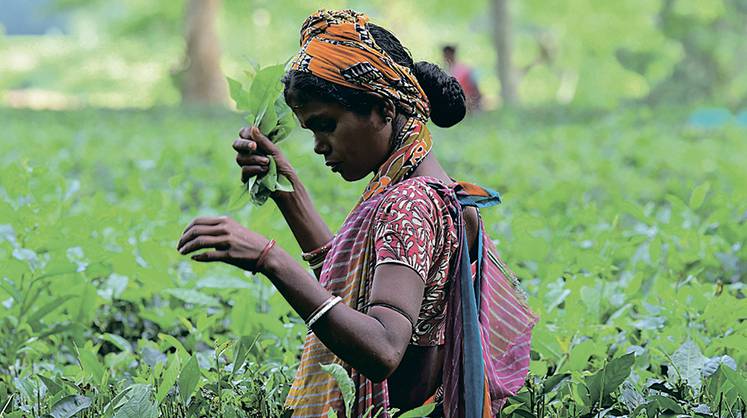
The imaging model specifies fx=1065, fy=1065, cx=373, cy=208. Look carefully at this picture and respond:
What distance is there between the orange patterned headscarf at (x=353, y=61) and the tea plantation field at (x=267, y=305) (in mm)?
656

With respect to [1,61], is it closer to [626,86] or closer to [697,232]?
[626,86]

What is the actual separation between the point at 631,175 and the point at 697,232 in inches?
120

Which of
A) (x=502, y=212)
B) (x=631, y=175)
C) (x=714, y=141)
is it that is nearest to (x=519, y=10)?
(x=714, y=141)

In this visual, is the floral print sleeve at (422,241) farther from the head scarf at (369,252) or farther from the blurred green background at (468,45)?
the blurred green background at (468,45)

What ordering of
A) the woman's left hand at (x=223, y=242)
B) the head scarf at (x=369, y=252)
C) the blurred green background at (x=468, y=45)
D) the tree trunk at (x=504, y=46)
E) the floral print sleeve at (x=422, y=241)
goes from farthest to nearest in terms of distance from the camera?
1. the blurred green background at (x=468, y=45)
2. the tree trunk at (x=504, y=46)
3. the head scarf at (x=369, y=252)
4. the floral print sleeve at (x=422, y=241)
5. the woman's left hand at (x=223, y=242)

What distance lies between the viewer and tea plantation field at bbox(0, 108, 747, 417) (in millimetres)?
2605

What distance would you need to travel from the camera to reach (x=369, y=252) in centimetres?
230

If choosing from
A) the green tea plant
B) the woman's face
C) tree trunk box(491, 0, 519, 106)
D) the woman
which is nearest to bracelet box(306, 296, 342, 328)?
the woman

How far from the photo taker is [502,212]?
5227 mm

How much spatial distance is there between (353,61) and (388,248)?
45cm

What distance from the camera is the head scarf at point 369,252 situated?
2330mm

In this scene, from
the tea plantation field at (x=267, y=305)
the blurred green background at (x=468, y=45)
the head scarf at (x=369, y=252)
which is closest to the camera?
the head scarf at (x=369, y=252)

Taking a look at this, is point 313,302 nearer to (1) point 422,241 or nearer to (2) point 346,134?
(1) point 422,241

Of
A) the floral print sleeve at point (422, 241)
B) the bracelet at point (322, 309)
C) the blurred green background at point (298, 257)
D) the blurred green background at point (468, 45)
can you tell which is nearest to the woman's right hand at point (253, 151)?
the blurred green background at point (298, 257)
